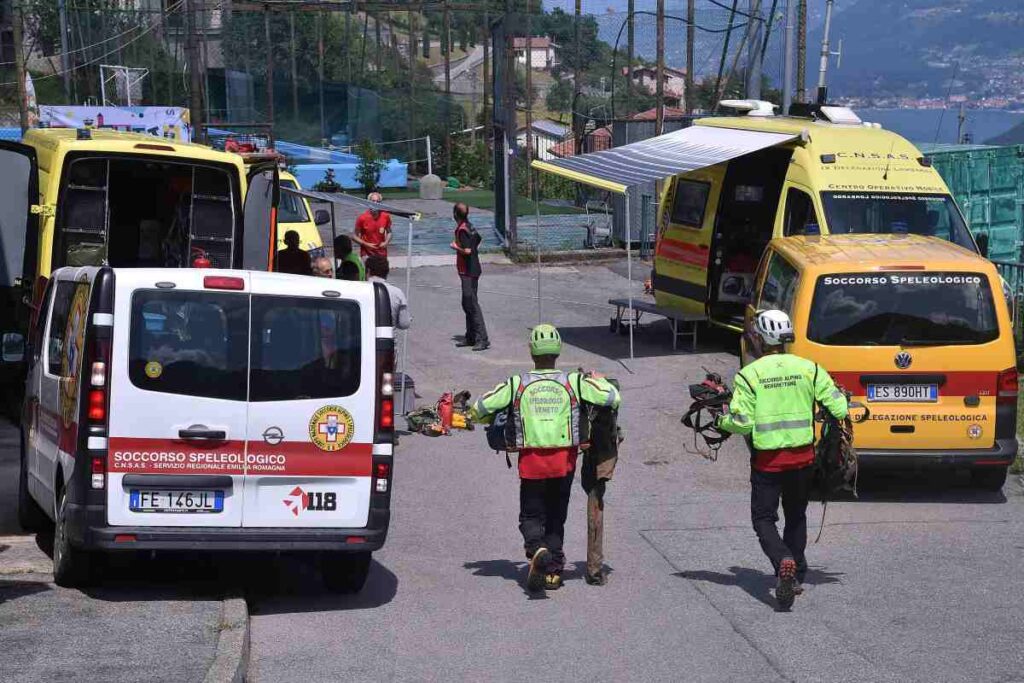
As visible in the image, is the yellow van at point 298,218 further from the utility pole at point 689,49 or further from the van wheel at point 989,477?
the utility pole at point 689,49

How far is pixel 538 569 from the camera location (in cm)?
889

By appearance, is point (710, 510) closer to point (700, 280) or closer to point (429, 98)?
point (700, 280)

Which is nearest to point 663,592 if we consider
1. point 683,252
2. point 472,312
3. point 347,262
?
point 347,262

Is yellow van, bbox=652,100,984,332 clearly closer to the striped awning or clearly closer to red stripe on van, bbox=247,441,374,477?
the striped awning

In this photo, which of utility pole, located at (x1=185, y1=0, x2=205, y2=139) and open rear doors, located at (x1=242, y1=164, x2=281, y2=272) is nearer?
open rear doors, located at (x1=242, y1=164, x2=281, y2=272)

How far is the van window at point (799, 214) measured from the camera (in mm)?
16578

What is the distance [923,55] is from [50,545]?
9088cm

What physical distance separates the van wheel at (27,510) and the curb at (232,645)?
8.87 feet

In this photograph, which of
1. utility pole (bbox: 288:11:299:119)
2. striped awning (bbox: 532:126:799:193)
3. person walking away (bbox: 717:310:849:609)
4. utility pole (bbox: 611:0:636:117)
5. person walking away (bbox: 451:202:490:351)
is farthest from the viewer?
utility pole (bbox: 288:11:299:119)

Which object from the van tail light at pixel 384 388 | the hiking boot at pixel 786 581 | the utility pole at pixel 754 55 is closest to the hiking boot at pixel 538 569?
the van tail light at pixel 384 388

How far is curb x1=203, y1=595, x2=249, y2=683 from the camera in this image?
692 centimetres

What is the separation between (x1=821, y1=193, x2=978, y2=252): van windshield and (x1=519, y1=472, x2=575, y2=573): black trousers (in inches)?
329

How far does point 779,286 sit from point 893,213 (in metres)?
4.43

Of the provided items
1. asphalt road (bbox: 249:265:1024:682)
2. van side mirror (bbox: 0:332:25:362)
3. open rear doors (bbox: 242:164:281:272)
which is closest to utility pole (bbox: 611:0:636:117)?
open rear doors (bbox: 242:164:281:272)
